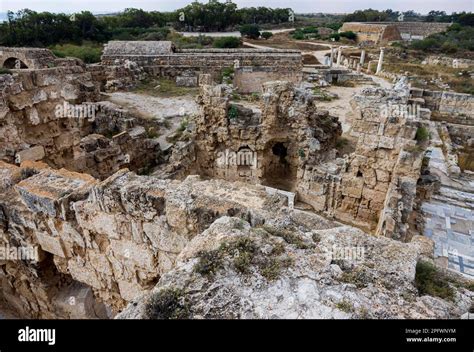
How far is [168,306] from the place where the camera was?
84.6 inches

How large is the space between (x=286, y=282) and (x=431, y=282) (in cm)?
123

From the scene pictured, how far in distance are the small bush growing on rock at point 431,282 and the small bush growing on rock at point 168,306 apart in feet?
5.76

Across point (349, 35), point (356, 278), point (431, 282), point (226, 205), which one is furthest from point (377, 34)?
point (356, 278)

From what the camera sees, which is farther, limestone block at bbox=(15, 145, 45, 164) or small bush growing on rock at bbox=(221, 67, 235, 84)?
small bush growing on rock at bbox=(221, 67, 235, 84)

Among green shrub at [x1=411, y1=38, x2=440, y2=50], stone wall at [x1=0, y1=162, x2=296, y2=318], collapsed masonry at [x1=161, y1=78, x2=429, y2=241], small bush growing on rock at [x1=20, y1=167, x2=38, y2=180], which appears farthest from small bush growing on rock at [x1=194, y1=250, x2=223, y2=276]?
green shrub at [x1=411, y1=38, x2=440, y2=50]

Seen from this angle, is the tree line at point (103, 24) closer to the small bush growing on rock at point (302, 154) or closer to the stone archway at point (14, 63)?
the stone archway at point (14, 63)

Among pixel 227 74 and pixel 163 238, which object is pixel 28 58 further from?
pixel 163 238

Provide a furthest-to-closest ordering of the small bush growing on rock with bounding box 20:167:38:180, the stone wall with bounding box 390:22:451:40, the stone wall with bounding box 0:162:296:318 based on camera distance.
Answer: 1. the stone wall with bounding box 390:22:451:40
2. the small bush growing on rock with bounding box 20:167:38:180
3. the stone wall with bounding box 0:162:296:318

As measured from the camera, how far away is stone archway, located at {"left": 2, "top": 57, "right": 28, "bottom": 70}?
18547 millimetres

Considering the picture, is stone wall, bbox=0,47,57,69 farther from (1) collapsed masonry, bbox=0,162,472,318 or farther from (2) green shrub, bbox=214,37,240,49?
(1) collapsed masonry, bbox=0,162,472,318

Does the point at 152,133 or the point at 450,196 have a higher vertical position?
the point at 152,133

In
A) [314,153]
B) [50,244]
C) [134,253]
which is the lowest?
[314,153]

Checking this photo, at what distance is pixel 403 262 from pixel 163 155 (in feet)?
34.5

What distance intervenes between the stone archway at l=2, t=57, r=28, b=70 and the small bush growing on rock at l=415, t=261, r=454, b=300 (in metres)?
21.6
